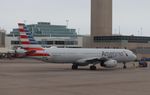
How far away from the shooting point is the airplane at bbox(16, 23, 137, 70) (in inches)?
1905

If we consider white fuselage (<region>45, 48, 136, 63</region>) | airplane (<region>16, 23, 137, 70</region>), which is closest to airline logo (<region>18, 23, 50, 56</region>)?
airplane (<region>16, 23, 137, 70</region>)

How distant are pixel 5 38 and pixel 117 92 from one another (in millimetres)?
103725

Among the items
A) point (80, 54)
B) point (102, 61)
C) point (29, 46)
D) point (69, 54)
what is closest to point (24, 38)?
point (29, 46)

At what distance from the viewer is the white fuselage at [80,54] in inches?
1943

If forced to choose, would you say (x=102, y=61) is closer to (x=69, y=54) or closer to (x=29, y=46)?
(x=69, y=54)

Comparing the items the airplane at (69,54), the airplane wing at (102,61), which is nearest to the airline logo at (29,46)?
the airplane at (69,54)

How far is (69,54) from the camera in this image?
166 ft

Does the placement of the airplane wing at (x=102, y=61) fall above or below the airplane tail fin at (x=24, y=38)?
below

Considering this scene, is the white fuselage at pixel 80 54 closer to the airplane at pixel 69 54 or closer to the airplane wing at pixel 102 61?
the airplane at pixel 69 54

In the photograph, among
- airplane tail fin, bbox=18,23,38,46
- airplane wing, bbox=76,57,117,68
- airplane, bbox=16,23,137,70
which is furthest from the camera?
airplane wing, bbox=76,57,117,68

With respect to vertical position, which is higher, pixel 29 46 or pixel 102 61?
pixel 29 46

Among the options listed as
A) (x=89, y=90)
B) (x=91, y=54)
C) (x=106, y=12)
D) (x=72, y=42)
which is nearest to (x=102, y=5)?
(x=106, y=12)

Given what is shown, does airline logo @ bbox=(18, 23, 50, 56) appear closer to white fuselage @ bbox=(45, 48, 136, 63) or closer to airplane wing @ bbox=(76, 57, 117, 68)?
white fuselage @ bbox=(45, 48, 136, 63)

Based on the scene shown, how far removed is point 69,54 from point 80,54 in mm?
1862
